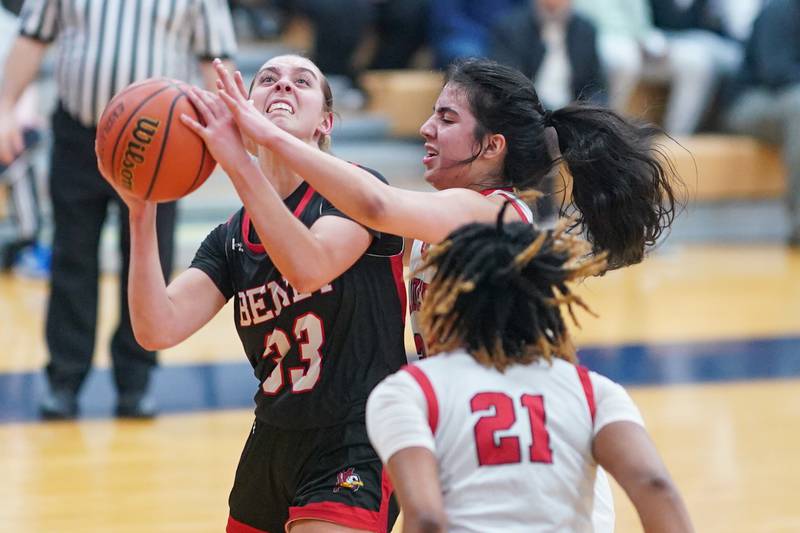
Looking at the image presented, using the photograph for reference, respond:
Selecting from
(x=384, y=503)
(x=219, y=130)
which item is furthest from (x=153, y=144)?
(x=384, y=503)

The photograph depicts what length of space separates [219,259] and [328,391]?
1.31ft

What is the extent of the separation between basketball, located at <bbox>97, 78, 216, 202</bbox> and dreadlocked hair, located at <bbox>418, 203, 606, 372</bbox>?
60 centimetres

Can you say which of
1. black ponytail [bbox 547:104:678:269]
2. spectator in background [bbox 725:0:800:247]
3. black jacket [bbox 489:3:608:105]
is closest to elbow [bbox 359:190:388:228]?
black ponytail [bbox 547:104:678:269]

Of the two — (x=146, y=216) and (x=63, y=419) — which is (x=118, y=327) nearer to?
(x=63, y=419)

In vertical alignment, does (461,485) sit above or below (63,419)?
above

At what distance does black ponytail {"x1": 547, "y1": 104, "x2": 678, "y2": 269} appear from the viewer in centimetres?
291

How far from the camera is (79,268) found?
540 centimetres

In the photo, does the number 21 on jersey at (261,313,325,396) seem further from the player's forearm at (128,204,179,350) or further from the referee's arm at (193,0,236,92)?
the referee's arm at (193,0,236,92)

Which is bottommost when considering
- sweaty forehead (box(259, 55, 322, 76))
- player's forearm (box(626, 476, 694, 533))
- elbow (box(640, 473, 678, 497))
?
player's forearm (box(626, 476, 694, 533))

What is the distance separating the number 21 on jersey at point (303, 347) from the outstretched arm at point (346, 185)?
0.43m

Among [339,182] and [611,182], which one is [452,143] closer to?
[611,182]

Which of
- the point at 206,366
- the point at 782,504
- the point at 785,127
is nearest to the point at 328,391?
the point at 782,504

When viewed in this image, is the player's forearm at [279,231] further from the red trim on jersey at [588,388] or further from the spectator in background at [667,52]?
the spectator in background at [667,52]

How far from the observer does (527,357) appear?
6.94ft
